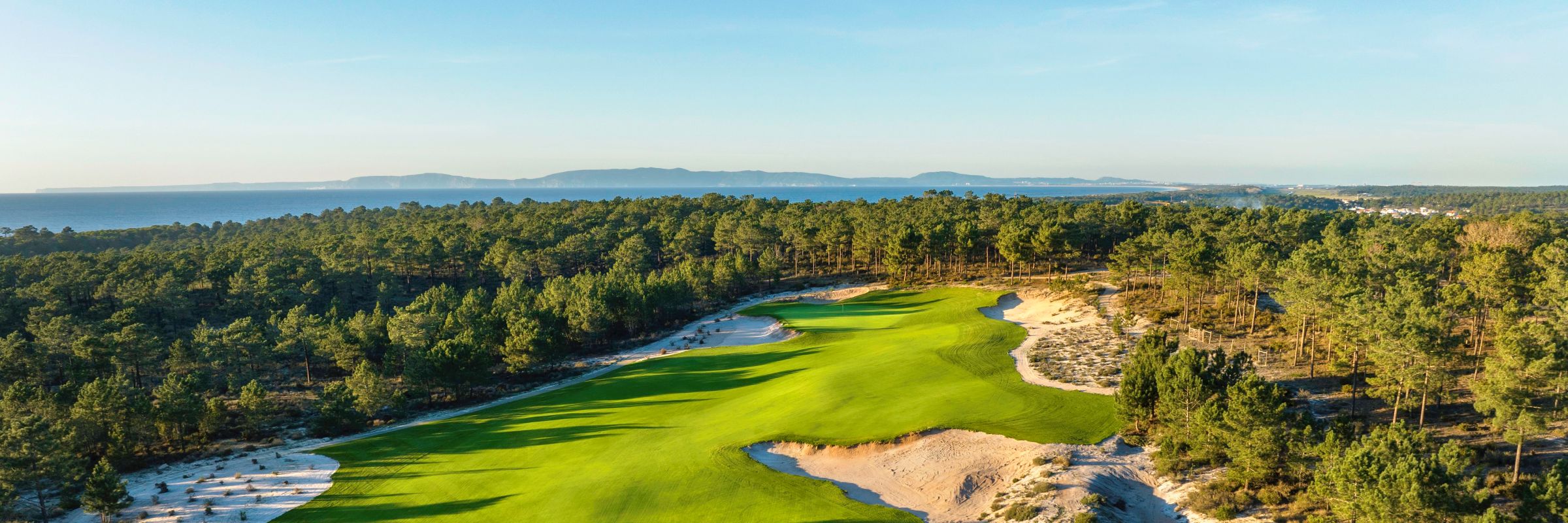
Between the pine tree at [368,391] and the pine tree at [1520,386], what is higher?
the pine tree at [1520,386]

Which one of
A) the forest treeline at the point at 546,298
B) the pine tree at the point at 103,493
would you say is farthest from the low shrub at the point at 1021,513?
the pine tree at the point at 103,493

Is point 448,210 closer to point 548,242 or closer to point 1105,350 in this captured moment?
point 548,242

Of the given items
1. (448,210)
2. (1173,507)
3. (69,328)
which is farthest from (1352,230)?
(448,210)

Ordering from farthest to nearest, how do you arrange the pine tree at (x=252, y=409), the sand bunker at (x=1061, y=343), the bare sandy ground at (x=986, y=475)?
the sand bunker at (x=1061, y=343) → the pine tree at (x=252, y=409) → the bare sandy ground at (x=986, y=475)

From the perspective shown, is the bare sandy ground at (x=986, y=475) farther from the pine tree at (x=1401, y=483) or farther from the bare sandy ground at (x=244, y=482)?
the bare sandy ground at (x=244, y=482)

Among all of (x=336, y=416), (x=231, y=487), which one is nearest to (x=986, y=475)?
(x=231, y=487)

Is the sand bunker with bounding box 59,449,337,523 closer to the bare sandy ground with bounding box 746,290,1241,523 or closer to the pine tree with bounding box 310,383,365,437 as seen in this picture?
the pine tree with bounding box 310,383,365,437
